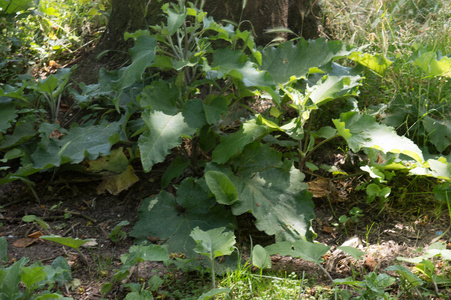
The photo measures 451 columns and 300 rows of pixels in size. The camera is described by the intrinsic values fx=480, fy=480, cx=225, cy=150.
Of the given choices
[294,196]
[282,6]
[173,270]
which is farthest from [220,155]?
[282,6]

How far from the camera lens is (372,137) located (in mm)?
2455

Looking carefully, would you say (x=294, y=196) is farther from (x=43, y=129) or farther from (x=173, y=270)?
(x=43, y=129)

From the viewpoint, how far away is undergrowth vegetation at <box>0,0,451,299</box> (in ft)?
6.83

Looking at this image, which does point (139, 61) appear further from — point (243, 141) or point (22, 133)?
point (22, 133)

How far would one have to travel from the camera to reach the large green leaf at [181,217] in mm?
2393

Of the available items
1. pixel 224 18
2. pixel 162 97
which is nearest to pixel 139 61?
pixel 162 97

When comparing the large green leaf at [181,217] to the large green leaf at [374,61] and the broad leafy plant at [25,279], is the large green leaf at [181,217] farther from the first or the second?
the large green leaf at [374,61]

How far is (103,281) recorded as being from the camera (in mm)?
2182

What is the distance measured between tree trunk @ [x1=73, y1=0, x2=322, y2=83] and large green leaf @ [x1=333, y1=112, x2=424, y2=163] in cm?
109

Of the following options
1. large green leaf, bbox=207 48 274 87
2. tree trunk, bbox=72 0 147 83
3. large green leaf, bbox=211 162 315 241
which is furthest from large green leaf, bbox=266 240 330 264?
tree trunk, bbox=72 0 147 83

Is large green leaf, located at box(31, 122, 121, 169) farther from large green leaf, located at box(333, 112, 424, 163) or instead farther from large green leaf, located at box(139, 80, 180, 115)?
large green leaf, located at box(333, 112, 424, 163)

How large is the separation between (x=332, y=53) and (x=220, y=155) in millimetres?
939

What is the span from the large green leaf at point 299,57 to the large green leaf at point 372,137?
44cm

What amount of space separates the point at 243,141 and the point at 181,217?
0.51 metres
